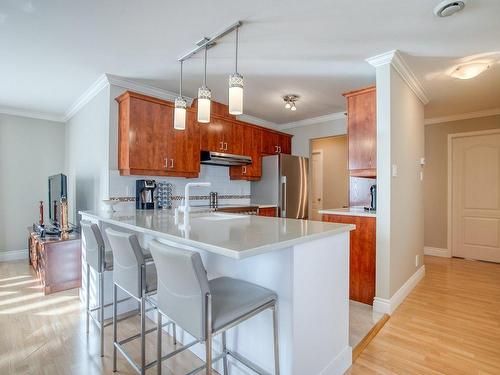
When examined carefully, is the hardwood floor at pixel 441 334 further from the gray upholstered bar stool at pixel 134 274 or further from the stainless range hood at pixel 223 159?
the stainless range hood at pixel 223 159

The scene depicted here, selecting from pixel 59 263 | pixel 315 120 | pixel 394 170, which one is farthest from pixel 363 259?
pixel 59 263

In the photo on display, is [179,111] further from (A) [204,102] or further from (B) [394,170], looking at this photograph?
(B) [394,170]

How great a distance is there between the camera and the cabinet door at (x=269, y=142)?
4898 millimetres

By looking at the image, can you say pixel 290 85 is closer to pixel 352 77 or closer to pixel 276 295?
pixel 352 77

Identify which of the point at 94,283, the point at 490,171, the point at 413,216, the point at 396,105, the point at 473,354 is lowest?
the point at 473,354

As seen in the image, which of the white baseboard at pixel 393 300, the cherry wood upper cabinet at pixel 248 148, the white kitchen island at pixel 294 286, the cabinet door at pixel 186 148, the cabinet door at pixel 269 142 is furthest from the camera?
the cabinet door at pixel 269 142

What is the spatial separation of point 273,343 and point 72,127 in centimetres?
473

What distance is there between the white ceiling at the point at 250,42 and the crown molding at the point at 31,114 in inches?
34.2

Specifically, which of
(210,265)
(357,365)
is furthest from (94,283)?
(357,365)

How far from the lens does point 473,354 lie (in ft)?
6.52

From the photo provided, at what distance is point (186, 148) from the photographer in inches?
146

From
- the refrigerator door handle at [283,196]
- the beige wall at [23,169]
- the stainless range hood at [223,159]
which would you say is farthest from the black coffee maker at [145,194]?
the beige wall at [23,169]

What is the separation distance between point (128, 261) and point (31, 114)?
4.47 meters

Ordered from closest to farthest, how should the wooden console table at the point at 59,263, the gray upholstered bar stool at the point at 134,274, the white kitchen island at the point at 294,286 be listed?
the white kitchen island at the point at 294,286
the gray upholstered bar stool at the point at 134,274
the wooden console table at the point at 59,263
